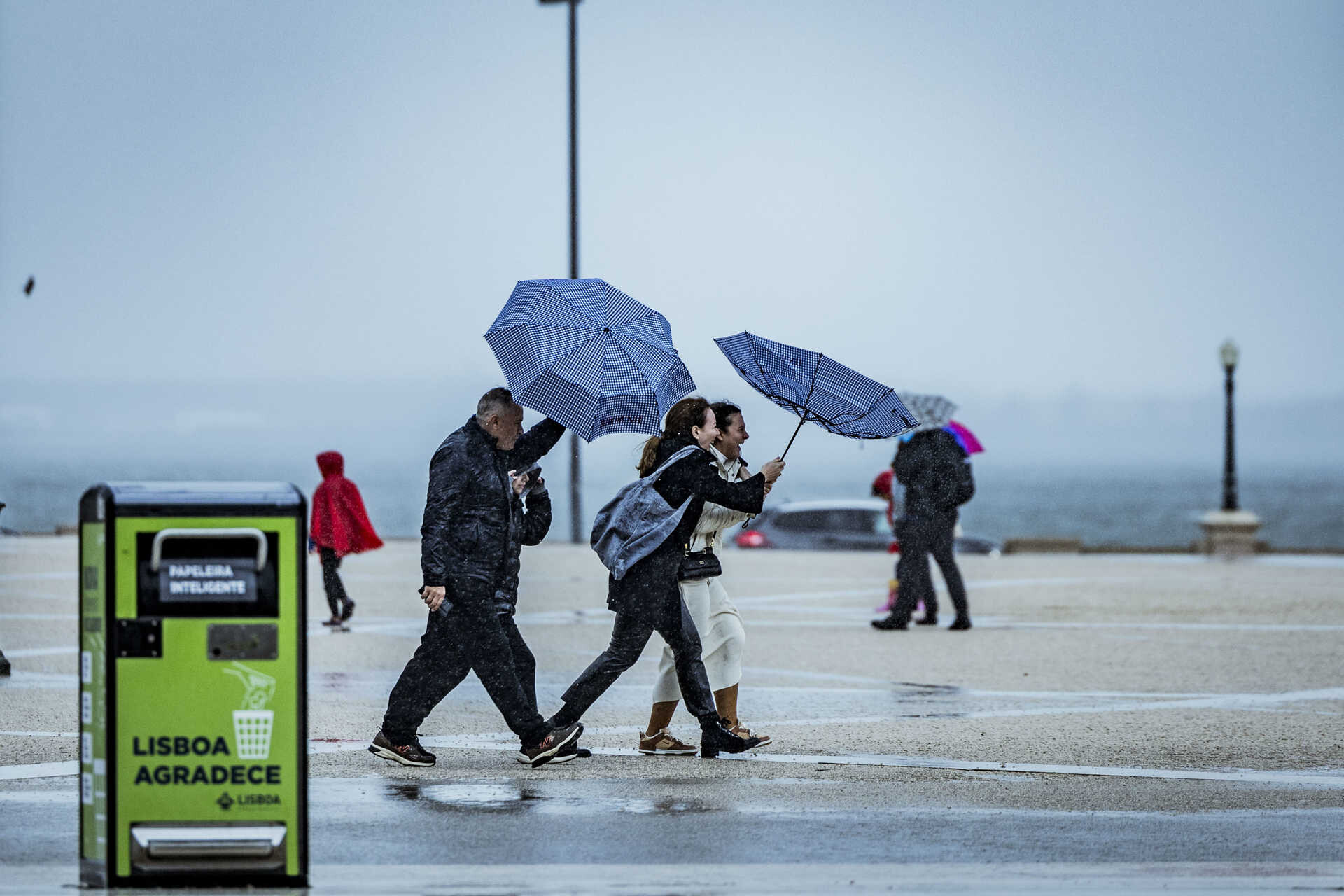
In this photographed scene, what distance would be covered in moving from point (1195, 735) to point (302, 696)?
16.9 feet

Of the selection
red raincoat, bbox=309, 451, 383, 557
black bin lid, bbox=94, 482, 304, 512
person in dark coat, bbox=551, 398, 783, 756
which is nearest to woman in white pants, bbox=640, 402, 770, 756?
person in dark coat, bbox=551, 398, 783, 756

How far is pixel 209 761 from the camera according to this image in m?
5.45

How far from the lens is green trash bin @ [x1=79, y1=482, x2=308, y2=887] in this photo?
17.7ft

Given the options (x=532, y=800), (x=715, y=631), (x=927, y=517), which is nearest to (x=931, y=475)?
(x=927, y=517)

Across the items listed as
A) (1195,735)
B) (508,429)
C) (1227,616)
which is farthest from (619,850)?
(1227,616)

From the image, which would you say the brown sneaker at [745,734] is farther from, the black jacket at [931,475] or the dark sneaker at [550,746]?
the black jacket at [931,475]

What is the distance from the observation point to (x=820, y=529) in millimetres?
30172

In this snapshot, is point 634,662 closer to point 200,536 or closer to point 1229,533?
point 200,536

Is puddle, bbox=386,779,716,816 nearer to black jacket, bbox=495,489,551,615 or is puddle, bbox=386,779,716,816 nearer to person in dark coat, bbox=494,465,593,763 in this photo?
person in dark coat, bbox=494,465,593,763

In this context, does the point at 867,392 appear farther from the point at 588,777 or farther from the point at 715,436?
the point at 588,777

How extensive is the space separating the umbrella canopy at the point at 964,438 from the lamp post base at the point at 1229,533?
13.4m

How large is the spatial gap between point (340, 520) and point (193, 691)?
897cm

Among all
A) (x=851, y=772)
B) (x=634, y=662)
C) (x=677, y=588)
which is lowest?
(x=851, y=772)

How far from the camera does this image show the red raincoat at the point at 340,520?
1433cm
